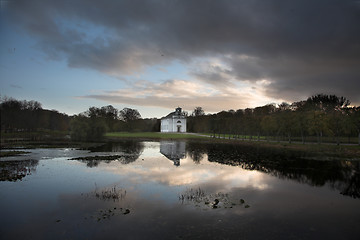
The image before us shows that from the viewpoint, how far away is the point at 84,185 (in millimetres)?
14719

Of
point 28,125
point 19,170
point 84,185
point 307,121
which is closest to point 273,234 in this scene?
point 84,185

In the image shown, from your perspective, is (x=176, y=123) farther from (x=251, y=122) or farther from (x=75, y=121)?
(x=75, y=121)

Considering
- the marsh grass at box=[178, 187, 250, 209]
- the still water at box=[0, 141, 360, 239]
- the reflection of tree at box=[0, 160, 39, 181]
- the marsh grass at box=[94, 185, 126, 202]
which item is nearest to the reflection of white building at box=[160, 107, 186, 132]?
the reflection of tree at box=[0, 160, 39, 181]

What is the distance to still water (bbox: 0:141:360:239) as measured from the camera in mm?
8492

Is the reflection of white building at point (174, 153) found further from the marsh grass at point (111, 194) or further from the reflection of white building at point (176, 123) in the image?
the reflection of white building at point (176, 123)

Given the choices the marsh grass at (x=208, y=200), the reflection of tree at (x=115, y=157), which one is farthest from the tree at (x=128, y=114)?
the marsh grass at (x=208, y=200)

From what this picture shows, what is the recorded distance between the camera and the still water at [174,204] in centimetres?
849

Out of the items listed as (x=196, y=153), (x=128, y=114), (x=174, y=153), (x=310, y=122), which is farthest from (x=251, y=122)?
(x=128, y=114)

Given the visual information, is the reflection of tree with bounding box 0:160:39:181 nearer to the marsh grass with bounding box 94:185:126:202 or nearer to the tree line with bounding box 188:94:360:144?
the marsh grass with bounding box 94:185:126:202

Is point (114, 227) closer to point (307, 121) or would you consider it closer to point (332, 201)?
point (332, 201)

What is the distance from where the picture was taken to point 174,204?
11.4 m

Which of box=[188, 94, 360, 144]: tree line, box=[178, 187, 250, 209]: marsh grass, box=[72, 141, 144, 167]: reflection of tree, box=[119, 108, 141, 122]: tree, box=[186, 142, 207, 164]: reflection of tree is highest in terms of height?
box=[119, 108, 141, 122]: tree

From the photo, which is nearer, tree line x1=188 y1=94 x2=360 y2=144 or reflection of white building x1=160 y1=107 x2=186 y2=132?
tree line x1=188 y1=94 x2=360 y2=144

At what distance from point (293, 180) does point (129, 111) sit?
10856cm
